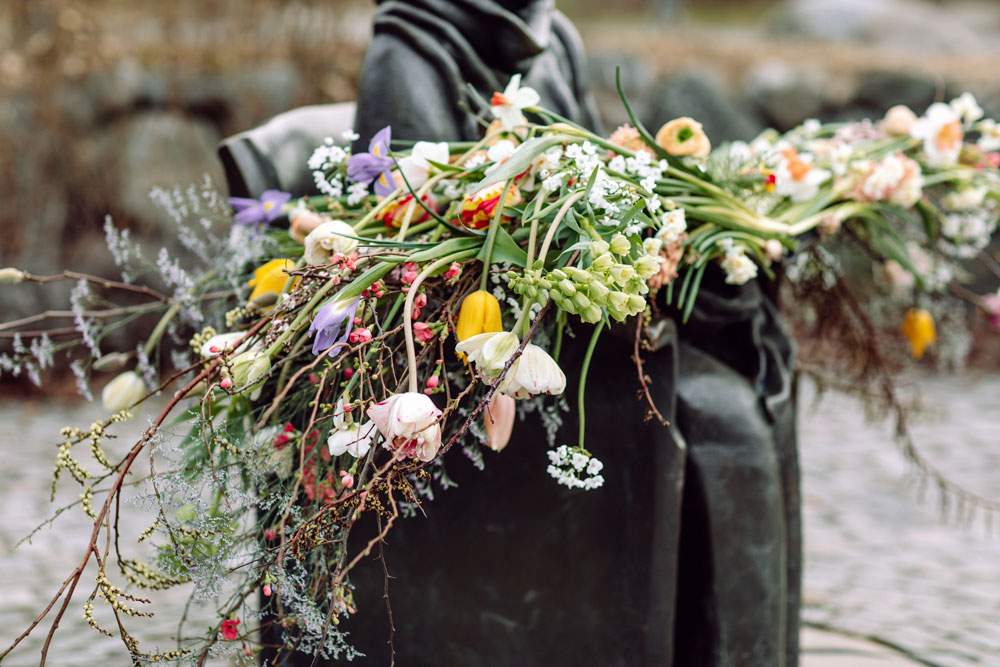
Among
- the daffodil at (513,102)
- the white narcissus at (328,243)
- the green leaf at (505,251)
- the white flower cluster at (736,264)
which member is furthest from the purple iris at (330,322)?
the white flower cluster at (736,264)

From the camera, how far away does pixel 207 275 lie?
6.48 ft

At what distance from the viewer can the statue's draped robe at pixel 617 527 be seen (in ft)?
5.77

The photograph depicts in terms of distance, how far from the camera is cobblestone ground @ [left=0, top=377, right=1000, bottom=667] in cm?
294

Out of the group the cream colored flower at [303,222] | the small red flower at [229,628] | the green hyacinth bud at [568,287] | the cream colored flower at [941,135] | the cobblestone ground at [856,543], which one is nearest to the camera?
the green hyacinth bud at [568,287]

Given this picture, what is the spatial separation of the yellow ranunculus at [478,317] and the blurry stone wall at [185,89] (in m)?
5.30

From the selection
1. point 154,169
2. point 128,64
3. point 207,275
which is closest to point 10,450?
point 154,169

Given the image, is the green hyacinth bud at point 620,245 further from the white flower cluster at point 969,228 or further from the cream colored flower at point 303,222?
the white flower cluster at point 969,228

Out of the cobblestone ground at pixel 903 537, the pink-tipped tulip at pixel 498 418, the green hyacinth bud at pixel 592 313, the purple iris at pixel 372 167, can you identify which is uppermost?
the purple iris at pixel 372 167

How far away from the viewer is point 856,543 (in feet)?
12.7

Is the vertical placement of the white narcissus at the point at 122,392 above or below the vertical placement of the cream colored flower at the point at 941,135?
below

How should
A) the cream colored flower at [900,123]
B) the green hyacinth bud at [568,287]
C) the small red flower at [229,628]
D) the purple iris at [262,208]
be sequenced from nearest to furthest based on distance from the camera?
the green hyacinth bud at [568,287] → the small red flower at [229,628] → the purple iris at [262,208] → the cream colored flower at [900,123]

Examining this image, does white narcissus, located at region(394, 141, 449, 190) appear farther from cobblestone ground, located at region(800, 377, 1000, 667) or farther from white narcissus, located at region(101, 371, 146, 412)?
cobblestone ground, located at region(800, 377, 1000, 667)

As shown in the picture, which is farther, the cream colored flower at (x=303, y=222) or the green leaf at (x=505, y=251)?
the cream colored flower at (x=303, y=222)

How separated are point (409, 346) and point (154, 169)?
5646mm
